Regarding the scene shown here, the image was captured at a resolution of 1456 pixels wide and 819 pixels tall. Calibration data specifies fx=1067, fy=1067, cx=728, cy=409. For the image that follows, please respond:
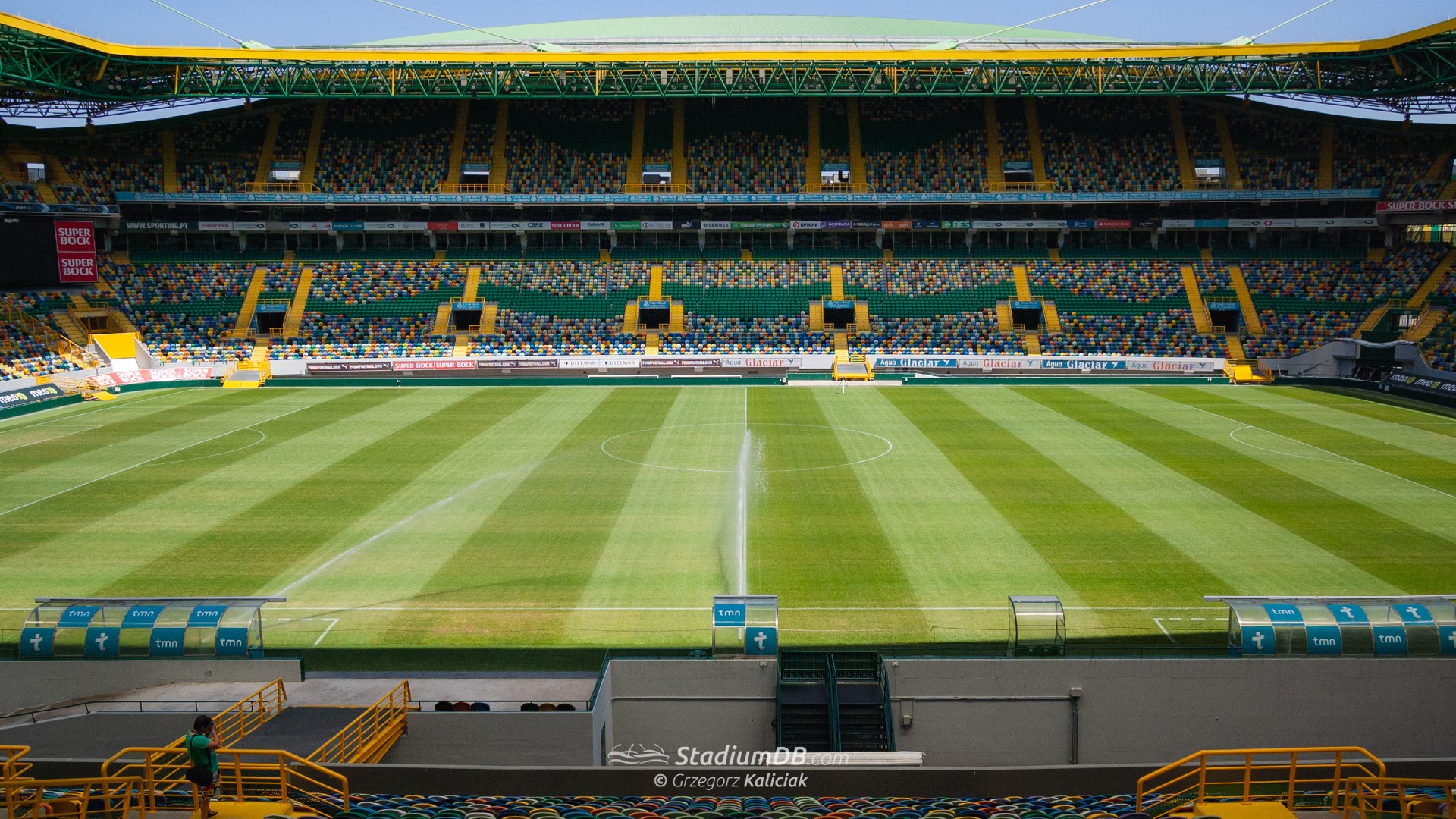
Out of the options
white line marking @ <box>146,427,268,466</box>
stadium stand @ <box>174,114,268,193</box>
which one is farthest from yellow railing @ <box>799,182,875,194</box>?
white line marking @ <box>146,427,268,466</box>

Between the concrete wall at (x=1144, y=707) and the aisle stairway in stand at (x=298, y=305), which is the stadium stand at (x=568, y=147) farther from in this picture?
the concrete wall at (x=1144, y=707)

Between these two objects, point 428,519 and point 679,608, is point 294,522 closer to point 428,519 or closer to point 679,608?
point 428,519

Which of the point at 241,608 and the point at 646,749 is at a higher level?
the point at 241,608

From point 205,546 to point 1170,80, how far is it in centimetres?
5168

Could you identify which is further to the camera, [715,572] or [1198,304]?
[1198,304]

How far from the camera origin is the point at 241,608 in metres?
17.0

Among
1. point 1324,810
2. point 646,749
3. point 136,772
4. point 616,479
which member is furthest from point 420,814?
point 616,479

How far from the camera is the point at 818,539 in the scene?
25.0 metres

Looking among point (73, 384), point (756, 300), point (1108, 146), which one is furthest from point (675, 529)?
point (1108, 146)

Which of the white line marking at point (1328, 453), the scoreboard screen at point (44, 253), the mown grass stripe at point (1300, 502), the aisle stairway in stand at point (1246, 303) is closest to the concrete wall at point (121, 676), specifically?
the mown grass stripe at point (1300, 502)

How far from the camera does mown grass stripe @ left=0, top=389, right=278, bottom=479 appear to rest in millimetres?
34156

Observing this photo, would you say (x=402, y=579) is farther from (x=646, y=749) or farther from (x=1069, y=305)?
(x=1069, y=305)

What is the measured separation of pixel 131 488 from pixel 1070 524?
1000 inches

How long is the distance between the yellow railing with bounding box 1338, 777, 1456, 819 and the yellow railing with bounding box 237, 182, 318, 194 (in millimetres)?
63926
